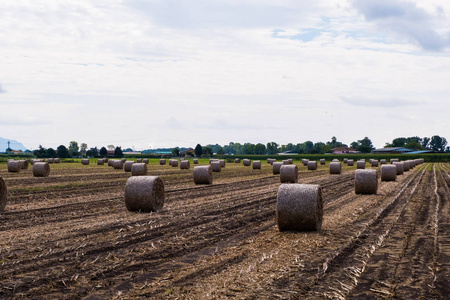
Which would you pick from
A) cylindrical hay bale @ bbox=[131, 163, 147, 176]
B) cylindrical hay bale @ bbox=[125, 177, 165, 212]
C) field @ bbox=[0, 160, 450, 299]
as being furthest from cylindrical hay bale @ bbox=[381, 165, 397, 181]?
cylindrical hay bale @ bbox=[125, 177, 165, 212]

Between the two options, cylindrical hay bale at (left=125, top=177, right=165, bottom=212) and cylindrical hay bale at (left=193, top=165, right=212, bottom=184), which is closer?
cylindrical hay bale at (left=125, top=177, right=165, bottom=212)

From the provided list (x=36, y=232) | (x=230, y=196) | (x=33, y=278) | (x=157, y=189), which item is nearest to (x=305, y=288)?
(x=33, y=278)

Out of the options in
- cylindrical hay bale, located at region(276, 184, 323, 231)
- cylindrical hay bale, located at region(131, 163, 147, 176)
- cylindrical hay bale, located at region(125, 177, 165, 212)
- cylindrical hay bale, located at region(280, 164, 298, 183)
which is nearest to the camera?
cylindrical hay bale, located at region(276, 184, 323, 231)

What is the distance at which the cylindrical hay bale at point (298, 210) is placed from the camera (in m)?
13.5

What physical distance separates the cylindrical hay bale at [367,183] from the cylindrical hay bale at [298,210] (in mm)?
11532

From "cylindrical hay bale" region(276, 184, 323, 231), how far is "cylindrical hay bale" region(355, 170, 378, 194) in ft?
37.8

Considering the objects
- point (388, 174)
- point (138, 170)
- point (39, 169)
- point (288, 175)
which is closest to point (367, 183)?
point (288, 175)

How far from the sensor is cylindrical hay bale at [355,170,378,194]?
2455 centimetres

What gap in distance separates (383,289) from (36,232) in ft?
29.7

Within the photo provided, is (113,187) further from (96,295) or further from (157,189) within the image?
(96,295)

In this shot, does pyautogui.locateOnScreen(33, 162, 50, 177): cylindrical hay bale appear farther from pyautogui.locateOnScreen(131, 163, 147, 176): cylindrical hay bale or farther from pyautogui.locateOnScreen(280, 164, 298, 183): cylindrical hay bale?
pyautogui.locateOnScreen(280, 164, 298, 183): cylindrical hay bale

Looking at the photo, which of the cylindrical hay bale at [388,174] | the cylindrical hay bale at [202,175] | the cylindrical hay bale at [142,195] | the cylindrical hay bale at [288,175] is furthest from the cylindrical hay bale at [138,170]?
the cylindrical hay bale at [142,195]

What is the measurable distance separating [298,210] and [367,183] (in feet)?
39.7

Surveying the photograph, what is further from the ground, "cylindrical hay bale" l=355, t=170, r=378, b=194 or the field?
"cylindrical hay bale" l=355, t=170, r=378, b=194
